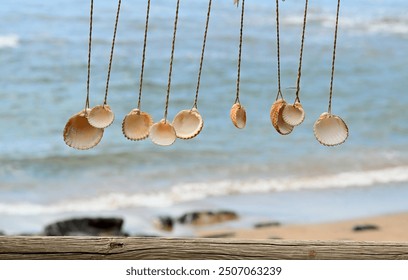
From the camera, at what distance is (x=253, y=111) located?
8.02 m

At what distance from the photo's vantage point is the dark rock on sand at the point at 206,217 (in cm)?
519

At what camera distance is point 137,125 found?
1.94 meters

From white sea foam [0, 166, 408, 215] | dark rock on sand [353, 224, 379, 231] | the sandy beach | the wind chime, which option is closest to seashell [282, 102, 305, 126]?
the wind chime

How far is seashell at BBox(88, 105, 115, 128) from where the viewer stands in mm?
1896

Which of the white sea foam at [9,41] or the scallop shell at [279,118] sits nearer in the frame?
the scallop shell at [279,118]

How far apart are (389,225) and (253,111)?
130 inches

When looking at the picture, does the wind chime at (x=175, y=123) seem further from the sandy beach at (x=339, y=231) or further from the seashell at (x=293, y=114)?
the sandy beach at (x=339, y=231)

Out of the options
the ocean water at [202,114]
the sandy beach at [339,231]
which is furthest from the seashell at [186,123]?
the ocean water at [202,114]

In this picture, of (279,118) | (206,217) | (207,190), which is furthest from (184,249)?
(207,190)

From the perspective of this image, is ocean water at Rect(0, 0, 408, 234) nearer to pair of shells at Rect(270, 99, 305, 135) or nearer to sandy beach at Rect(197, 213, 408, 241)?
sandy beach at Rect(197, 213, 408, 241)

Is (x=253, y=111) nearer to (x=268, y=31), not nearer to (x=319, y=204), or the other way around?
(x=319, y=204)

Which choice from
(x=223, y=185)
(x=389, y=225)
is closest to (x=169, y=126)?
(x=389, y=225)

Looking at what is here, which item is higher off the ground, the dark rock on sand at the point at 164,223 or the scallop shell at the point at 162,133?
the dark rock on sand at the point at 164,223

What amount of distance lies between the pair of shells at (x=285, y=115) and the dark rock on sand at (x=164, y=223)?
3290mm
